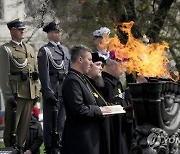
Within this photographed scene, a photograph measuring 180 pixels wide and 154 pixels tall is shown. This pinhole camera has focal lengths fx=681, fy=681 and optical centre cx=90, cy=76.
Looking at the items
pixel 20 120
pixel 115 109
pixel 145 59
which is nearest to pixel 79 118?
pixel 115 109

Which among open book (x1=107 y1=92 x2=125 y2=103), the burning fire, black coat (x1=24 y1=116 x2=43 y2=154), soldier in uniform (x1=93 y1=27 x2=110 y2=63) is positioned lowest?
black coat (x1=24 y1=116 x2=43 y2=154)

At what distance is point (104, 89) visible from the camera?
7781 millimetres

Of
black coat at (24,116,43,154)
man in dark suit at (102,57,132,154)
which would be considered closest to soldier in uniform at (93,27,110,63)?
man in dark suit at (102,57,132,154)

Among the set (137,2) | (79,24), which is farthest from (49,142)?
→ (137,2)

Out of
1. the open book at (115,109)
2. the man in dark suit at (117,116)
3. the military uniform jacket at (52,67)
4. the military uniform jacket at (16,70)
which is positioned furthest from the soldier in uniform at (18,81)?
the open book at (115,109)

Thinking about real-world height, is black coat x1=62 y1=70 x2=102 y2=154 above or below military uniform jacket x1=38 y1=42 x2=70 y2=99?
below

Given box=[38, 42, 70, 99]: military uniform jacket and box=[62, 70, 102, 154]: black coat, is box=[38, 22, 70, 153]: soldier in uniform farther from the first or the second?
box=[62, 70, 102, 154]: black coat

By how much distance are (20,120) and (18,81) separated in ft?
1.80

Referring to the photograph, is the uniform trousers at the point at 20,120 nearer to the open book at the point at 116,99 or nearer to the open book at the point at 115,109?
the open book at the point at 116,99

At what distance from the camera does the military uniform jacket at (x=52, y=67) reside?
928 centimetres

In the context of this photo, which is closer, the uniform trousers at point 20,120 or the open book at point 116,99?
the open book at point 116,99

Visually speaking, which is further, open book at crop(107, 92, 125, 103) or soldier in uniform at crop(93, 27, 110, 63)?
soldier in uniform at crop(93, 27, 110, 63)

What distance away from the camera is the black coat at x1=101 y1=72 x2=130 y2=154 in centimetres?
719

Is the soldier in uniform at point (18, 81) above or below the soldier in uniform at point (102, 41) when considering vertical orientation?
below
